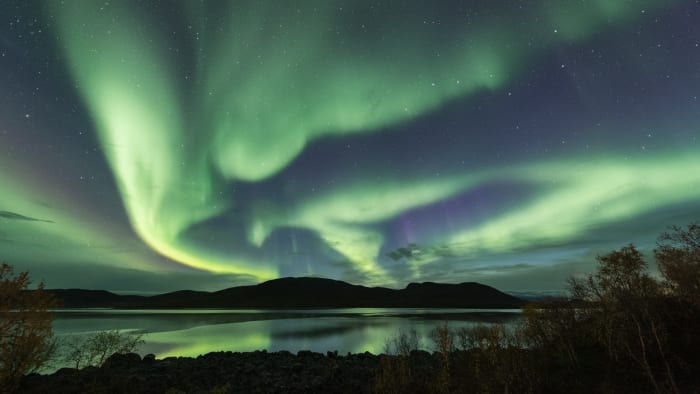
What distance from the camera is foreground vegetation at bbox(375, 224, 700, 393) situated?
72.7 ft

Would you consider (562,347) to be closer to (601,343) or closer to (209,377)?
(601,343)

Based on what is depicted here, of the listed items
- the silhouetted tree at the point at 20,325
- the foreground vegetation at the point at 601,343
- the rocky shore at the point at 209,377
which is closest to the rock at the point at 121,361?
the rocky shore at the point at 209,377

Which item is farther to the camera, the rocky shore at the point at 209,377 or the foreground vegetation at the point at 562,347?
the rocky shore at the point at 209,377

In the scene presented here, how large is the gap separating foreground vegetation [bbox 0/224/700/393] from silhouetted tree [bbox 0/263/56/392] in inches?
2.0

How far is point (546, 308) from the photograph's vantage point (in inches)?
1435

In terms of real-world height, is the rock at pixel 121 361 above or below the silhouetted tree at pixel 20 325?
below

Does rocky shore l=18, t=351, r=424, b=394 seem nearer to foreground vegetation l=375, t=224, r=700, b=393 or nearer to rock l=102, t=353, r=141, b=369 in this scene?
rock l=102, t=353, r=141, b=369

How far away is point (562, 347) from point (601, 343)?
338 centimetres

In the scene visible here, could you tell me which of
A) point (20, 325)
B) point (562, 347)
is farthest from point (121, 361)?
point (562, 347)

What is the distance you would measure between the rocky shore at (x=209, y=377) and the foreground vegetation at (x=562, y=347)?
0.34 m

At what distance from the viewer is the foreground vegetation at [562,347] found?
726 inches

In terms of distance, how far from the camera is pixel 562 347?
107 ft

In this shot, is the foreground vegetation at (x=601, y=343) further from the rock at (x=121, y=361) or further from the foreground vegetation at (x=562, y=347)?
the rock at (x=121, y=361)

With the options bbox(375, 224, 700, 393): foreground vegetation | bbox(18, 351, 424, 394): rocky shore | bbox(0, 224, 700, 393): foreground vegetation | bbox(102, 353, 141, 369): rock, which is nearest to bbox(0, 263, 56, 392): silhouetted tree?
bbox(0, 224, 700, 393): foreground vegetation
